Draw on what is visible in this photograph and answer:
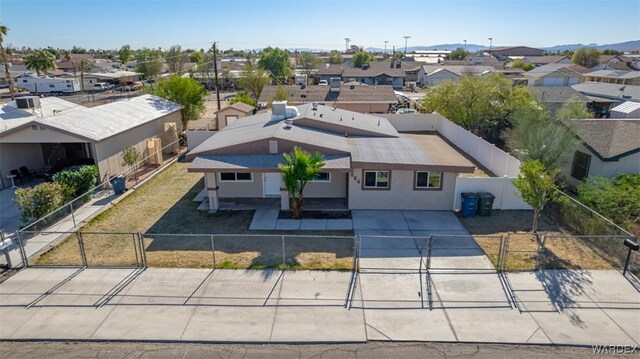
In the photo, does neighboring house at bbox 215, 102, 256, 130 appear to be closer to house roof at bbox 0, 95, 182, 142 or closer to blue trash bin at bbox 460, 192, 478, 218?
house roof at bbox 0, 95, 182, 142

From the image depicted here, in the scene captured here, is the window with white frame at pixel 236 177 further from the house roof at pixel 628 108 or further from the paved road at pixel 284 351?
the house roof at pixel 628 108

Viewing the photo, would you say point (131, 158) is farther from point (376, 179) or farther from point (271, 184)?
point (376, 179)

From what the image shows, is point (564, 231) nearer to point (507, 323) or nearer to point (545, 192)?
point (545, 192)

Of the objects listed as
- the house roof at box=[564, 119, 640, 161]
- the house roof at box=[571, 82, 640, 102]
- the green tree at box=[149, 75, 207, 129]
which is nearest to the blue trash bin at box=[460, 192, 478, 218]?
the house roof at box=[564, 119, 640, 161]

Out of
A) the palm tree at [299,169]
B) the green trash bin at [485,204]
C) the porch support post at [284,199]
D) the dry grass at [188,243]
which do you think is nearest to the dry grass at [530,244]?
the green trash bin at [485,204]

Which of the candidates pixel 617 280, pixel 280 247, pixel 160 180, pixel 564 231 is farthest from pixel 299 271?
pixel 160 180

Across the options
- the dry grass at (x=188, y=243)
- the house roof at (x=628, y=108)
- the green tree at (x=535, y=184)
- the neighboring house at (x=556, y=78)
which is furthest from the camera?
the neighboring house at (x=556, y=78)

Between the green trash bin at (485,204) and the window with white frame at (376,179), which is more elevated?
the window with white frame at (376,179)
